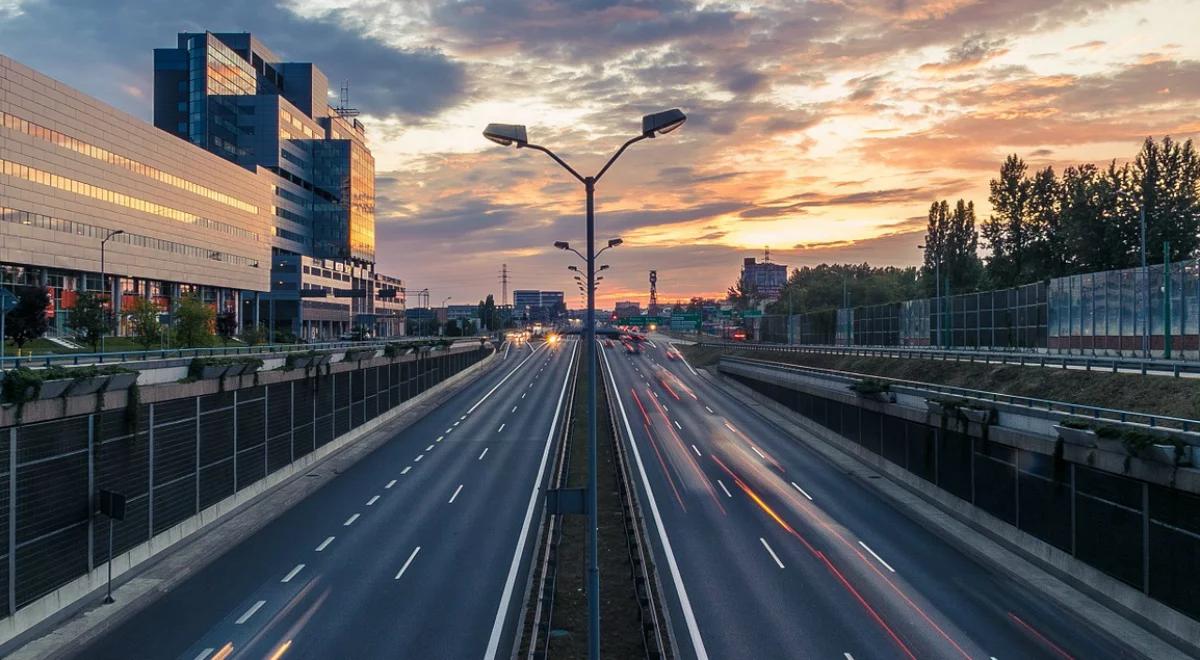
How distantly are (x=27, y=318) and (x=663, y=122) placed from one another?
66.2 meters

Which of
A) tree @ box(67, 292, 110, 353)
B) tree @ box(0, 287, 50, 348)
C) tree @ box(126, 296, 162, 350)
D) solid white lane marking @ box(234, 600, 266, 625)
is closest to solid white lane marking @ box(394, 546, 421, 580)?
solid white lane marking @ box(234, 600, 266, 625)

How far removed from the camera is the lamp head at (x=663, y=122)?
16578mm

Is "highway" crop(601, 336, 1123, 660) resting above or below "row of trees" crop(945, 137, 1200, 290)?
below

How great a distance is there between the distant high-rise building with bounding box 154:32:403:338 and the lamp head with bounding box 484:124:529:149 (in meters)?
123

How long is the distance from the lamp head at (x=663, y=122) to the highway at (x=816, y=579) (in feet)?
44.2

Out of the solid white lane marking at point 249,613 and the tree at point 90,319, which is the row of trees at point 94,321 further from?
the solid white lane marking at point 249,613

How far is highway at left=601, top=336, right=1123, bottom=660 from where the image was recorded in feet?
71.3

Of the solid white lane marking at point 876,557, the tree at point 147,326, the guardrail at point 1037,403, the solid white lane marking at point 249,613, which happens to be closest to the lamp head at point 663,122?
the guardrail at point 1037,403

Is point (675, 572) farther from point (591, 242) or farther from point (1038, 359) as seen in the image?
point (1038, 359)

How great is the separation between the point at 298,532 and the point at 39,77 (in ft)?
244

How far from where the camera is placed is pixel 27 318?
63250mm

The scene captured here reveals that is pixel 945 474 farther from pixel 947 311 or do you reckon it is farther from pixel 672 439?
pixel 947 311

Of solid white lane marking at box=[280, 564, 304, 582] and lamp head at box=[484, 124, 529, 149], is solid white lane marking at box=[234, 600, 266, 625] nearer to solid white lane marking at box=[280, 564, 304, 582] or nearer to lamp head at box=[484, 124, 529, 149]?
solid white lane marking at box=[280, 564, 304, 582]

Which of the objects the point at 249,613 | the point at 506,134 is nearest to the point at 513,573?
the point at 249,613
